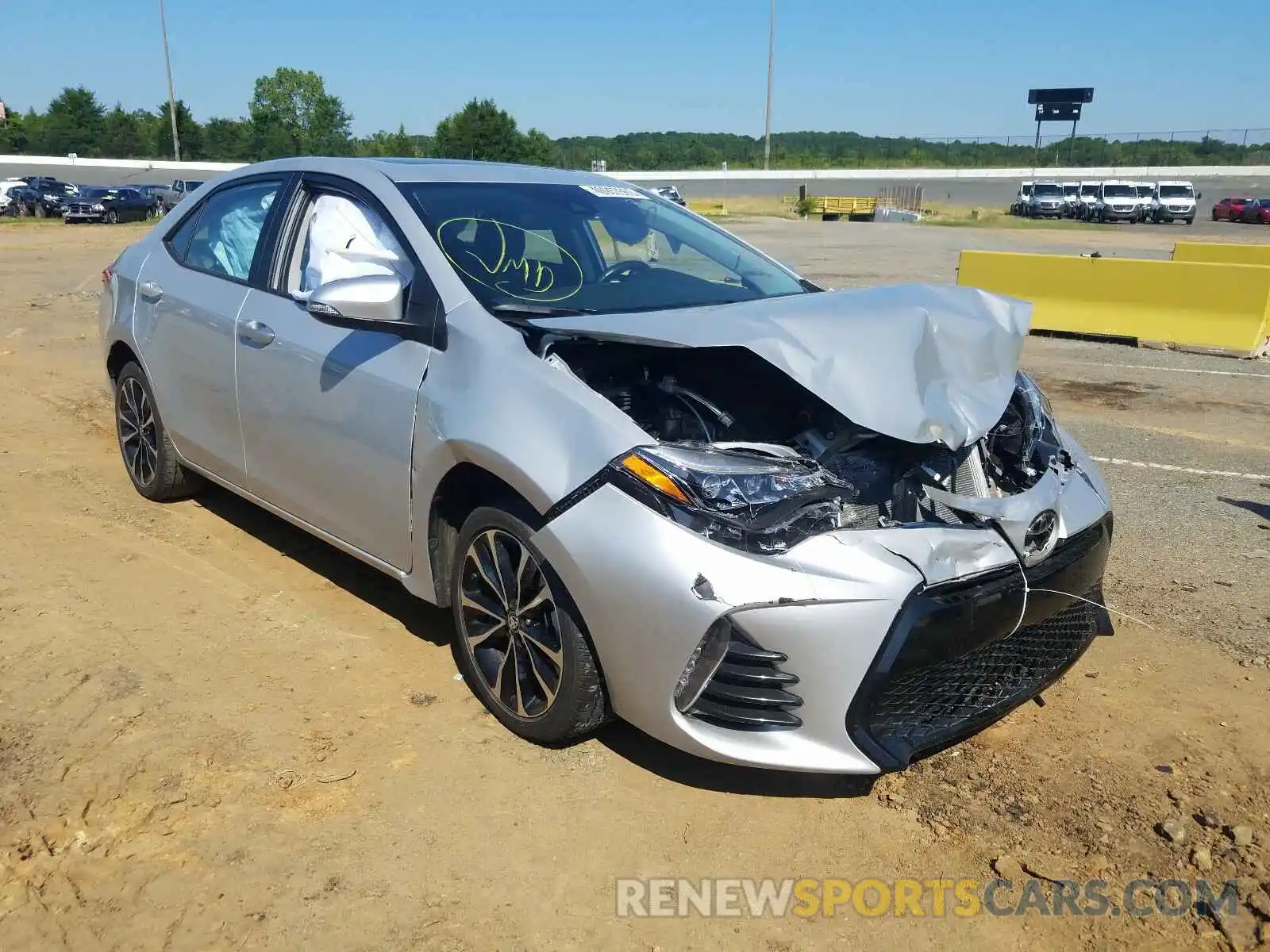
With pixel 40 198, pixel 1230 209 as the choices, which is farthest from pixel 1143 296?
pixel 1230 209

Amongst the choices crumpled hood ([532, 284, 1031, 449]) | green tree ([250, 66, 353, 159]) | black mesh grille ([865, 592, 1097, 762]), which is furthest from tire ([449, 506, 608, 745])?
green tree ([250, 66, 353, 159])

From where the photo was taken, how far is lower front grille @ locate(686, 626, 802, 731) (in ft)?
8.75

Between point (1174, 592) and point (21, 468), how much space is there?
6.18 metres

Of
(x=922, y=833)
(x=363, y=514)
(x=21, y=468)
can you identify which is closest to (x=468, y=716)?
(x=363, y=514)

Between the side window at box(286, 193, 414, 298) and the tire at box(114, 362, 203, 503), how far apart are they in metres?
1.49

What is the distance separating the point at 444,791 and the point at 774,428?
1.46 meters

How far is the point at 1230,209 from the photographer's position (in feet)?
148

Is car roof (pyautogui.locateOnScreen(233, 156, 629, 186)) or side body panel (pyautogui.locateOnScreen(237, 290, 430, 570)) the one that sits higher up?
car roof (pyautogui.locateOnScreen(233, 156, 629, 186))

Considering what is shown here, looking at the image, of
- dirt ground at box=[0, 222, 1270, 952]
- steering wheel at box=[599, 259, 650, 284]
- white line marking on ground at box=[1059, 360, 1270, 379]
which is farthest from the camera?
white line marking on ground at box=[1059, 360, 1270, 379]

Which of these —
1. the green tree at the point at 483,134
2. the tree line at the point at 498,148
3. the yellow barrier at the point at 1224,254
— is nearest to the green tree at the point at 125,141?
the tree line at the point at 498,148

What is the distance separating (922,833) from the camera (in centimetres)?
285

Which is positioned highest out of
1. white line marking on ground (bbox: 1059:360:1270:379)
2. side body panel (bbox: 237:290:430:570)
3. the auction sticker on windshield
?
the auction sticker on windshield

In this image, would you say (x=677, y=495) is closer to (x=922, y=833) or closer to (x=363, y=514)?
(x=922, y=833)

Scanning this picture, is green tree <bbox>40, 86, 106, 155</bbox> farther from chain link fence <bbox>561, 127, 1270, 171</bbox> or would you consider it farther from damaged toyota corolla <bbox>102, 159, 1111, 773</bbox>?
damaged toyota corolla <bbox>102, 159, 1111, 773</bbox>
